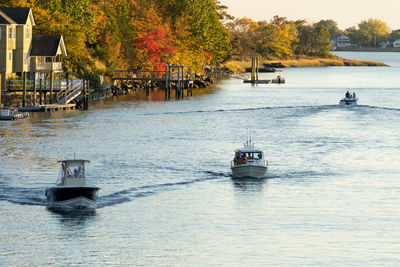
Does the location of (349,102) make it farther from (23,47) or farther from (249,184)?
(249,184)

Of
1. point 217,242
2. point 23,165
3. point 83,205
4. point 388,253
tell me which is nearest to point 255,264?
point 217,242

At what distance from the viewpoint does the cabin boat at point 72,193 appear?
47.1 metres

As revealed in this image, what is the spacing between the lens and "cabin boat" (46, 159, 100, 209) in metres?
47.1

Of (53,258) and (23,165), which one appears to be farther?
A: (23,165)

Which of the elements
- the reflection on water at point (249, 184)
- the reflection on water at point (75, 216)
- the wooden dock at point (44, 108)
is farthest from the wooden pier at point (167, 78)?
the reflection on water at point (75, 216)

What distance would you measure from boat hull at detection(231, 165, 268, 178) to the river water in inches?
37.8

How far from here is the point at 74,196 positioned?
47.2 meters

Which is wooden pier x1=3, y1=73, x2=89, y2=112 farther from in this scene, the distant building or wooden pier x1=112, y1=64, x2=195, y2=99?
wooden pier x1=112, y1=64, x2=195, y2=99

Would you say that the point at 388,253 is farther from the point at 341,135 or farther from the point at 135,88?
the point at 135,88

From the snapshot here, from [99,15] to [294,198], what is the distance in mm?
90518

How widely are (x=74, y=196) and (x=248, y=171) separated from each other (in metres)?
15.7

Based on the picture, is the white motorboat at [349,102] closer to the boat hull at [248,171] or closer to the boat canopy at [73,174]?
the boat hull at [248,171]

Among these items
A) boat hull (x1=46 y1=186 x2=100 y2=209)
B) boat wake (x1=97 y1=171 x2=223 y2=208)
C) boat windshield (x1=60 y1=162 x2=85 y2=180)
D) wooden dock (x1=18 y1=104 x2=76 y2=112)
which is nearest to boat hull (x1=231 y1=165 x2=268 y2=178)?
boat wake (x1=97 y1=171 x2=223 y2=208)

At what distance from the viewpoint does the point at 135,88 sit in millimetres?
150250
